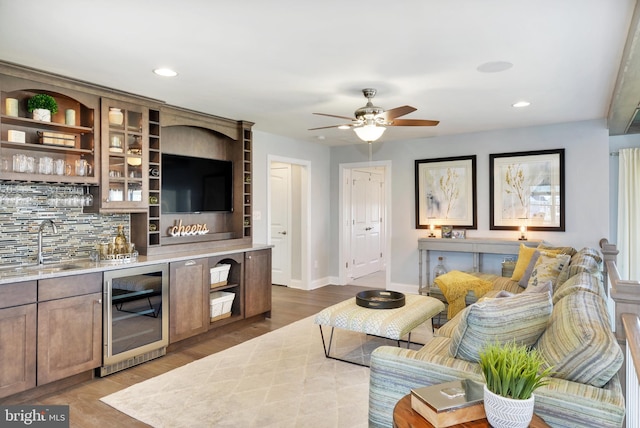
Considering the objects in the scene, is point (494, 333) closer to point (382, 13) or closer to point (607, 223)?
point (382, 13)

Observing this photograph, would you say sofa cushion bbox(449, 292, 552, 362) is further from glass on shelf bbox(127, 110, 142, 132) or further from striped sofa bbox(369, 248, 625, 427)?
glass on shelf bbox(127, 110, 142, 132)

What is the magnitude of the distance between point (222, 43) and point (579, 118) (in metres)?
4.40

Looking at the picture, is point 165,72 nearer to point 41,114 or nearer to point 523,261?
point 41,114

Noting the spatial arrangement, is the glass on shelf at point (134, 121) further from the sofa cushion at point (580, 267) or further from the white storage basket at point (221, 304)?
the sofa cushion at point (580, 267)

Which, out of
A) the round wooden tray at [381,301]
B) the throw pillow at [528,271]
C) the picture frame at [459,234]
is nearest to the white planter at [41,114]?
the round wooden tray at [381,301]

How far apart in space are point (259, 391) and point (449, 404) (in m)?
1.97

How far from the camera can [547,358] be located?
1.79m

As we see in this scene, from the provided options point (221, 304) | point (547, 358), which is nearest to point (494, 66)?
point (547, 358)

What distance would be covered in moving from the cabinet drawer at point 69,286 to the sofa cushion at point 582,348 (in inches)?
121

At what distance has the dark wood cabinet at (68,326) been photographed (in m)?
2.96

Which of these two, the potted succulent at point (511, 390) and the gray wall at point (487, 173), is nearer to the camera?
the potted succulent at point (511, 390)

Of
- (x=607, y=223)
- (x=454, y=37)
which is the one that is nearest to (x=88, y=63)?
(x=454, y=37)

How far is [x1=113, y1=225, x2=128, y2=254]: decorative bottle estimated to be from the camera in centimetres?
376

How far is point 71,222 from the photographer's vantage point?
3.71 m
